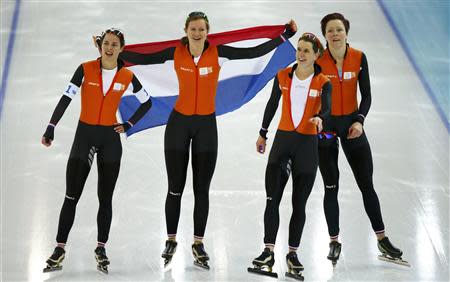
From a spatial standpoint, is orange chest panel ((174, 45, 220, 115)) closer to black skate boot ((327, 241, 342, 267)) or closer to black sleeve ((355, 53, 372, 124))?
black sleeve ((355, 53, 372, 124))

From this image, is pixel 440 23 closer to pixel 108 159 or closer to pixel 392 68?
pixel 392 68

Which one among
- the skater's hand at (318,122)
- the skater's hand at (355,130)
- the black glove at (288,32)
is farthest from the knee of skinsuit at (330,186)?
the black glove at (288,32)

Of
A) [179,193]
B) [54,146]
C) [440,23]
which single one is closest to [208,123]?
[179,193]

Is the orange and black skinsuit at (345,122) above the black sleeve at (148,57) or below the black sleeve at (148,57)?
below

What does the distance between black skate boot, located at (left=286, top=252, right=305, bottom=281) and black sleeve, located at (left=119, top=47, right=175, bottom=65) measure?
64.3 inches

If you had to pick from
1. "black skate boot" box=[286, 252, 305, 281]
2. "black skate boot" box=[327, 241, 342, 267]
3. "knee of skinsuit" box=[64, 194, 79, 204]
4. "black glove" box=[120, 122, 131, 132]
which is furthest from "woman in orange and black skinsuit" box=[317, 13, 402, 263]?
"knee of skinsuit" box=[64, 194, 79, 204]

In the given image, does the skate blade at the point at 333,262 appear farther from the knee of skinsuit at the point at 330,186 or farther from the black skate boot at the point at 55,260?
the black skate boot at the point at 55,260

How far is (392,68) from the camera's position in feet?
38.8

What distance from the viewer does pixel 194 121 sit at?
7.82 metres

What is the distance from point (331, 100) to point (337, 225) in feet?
3.19

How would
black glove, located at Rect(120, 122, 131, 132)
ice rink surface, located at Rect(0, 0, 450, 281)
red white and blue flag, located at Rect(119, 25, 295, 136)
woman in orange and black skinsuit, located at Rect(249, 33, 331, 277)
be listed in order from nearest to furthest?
woman in orange and black skinsuit, located at Rect(249, 33, 331, 277)
black glove, located at Rect(120, 122, 131, 132)
ice rink surface, located at Rect(0, 0, 450, 281)
red white and blue flag, located at Rect(119, 25, 295, 136)

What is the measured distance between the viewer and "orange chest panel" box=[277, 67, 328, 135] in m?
7.63

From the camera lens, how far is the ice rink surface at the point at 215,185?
8156 mm

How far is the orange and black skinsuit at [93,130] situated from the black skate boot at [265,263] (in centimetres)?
114
